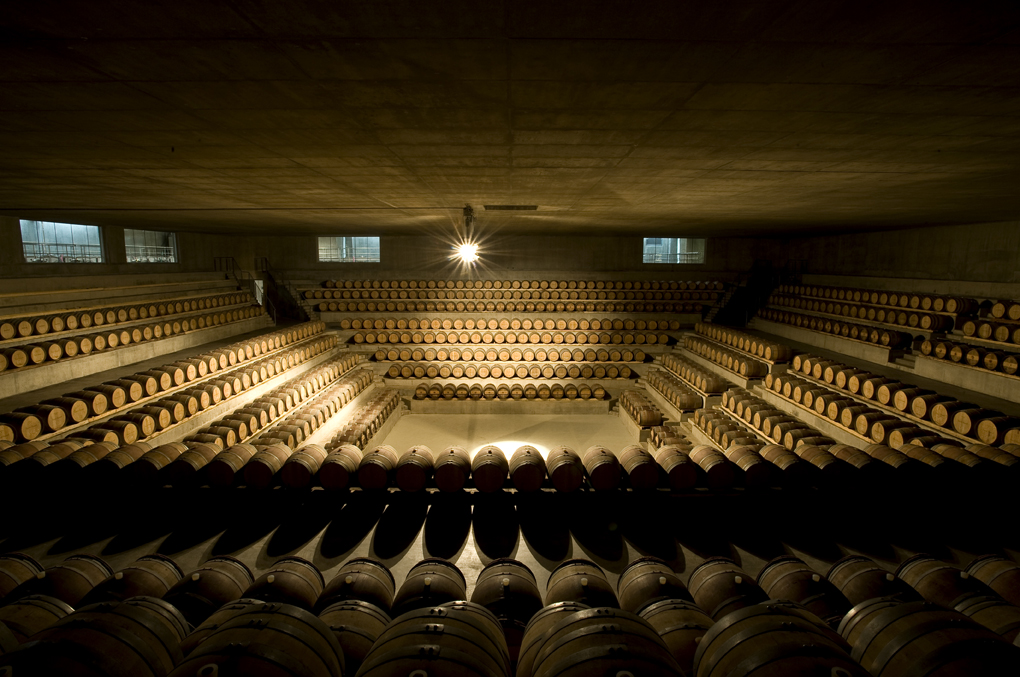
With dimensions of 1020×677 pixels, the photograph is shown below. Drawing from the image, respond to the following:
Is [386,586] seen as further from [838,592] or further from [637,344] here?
[637,344]

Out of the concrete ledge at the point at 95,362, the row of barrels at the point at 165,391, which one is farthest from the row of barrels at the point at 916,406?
the concrete ledge at the point at 95,362

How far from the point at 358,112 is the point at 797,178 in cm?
534

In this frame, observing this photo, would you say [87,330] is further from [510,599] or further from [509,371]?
[510,599]

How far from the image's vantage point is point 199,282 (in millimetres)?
13289

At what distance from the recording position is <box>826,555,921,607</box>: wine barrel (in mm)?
3336

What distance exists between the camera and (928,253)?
37.3 ft

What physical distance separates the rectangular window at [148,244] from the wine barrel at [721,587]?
1729 cm

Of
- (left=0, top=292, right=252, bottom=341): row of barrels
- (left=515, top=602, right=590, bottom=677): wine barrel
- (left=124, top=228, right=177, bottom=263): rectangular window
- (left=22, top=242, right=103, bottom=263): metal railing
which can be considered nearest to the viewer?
(left=515, top=602, right=590, bottom=677): wine barrel

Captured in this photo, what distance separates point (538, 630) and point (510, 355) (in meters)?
10.5

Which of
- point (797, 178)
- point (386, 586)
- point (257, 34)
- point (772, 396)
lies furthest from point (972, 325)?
point (257, 34)

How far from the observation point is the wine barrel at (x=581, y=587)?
328 cm

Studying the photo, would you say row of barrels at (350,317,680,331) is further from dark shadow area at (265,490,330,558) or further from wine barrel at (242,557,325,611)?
wine barrel at (242,557,325,611)

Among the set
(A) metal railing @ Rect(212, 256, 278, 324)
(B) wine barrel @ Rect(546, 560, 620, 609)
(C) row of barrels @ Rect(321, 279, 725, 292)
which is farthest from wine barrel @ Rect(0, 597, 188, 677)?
(A) metal railing @ Rect(212, 256, 278, 324)

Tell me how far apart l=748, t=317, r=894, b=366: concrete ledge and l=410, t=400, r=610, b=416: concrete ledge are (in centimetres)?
548
